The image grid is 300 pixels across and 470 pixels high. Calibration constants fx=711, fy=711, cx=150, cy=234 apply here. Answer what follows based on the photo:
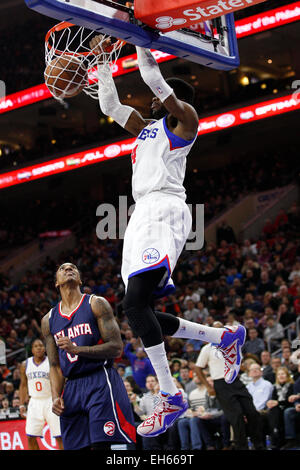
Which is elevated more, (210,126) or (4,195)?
(4,195)

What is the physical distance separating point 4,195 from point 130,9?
24.1 m

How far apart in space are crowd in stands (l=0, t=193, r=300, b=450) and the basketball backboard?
12.8ft

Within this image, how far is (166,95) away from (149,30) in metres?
0.46

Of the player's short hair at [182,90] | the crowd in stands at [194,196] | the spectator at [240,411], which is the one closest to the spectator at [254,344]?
the spectator at [240,411]

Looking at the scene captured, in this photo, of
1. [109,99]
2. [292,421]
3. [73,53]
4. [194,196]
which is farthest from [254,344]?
[194,196]

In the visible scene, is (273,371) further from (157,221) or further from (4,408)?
(157,221)

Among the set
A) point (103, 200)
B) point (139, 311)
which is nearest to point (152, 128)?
point (139, 311)

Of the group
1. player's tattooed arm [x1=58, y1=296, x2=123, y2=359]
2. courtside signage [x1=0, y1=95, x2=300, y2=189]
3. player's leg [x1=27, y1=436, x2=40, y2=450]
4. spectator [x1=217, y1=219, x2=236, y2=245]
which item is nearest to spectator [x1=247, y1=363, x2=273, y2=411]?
player's leg [x1=27, y1=436, x2=40, y2=450]

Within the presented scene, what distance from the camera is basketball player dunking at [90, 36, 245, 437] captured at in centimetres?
455

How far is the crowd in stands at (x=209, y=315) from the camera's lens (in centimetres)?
1017

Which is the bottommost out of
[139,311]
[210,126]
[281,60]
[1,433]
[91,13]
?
[1,433]

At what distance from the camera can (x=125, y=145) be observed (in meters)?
19.8

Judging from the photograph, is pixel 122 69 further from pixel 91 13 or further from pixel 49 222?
pixel 91 13

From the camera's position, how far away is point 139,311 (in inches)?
178
